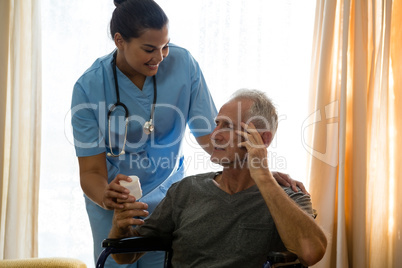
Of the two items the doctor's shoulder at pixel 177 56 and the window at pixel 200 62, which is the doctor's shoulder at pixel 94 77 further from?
the window at pixel 200 62

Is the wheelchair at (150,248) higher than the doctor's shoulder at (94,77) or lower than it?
lower

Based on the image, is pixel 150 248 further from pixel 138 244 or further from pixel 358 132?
pixel 358 132

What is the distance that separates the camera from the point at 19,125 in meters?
2.84

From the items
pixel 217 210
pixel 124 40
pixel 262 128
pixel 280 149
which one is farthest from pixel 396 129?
pixel 124 40

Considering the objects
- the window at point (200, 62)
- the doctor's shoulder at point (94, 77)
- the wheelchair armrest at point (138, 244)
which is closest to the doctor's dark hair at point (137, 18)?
the doctor's shoulder at point (94, 77)

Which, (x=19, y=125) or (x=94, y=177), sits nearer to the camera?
(x=94, y=177)

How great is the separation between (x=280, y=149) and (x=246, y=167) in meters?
1.06

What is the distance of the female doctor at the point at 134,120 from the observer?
6.30 feet

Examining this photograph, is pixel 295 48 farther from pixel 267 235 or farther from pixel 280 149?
pixel 267 235

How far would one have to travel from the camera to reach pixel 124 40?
183 cm

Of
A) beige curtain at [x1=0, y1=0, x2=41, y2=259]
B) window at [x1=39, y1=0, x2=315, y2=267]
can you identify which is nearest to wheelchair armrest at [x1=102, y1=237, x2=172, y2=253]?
window at [x1=39, y1=0, x2=315, y2=267]

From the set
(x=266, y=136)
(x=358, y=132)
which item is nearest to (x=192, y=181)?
(x=266, y=136)

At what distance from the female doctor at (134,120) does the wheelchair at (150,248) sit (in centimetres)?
24

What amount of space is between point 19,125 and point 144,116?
3.90ft
